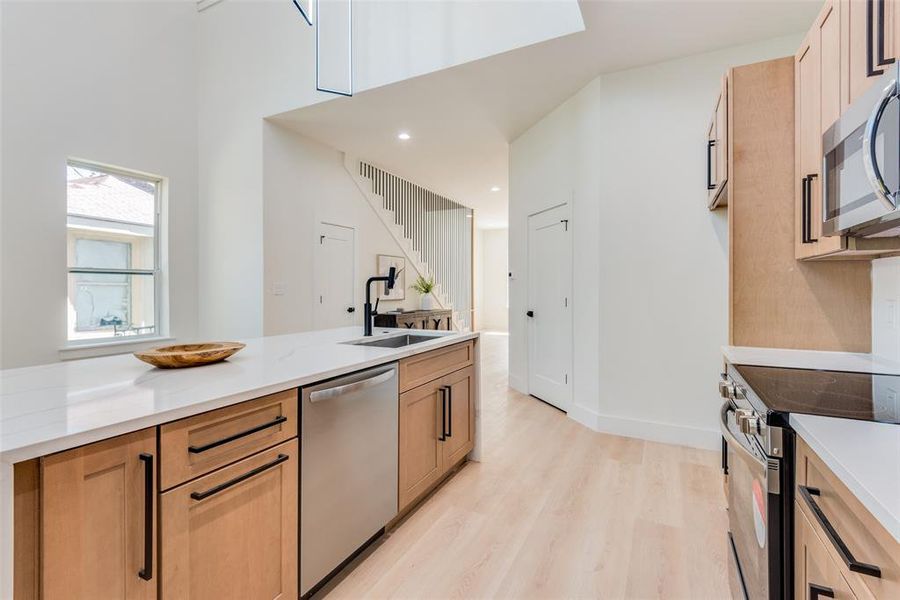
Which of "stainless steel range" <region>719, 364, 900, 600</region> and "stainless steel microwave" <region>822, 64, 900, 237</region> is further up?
"stainless steel microwave" <region>822, 64, 900, 237</region>

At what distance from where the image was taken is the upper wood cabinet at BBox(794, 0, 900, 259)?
4.00ft

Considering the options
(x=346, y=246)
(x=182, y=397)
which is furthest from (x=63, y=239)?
(x=182, y=397)

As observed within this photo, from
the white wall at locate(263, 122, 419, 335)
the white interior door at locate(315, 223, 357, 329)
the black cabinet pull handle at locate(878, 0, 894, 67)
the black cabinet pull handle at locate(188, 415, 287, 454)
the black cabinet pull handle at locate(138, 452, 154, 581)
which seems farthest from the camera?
the white interior door at locate(315, 223, 357, 329)

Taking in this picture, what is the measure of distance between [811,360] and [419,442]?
176cm

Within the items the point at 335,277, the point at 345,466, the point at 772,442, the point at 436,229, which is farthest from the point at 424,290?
the point at 772,442

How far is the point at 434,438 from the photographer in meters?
2.25

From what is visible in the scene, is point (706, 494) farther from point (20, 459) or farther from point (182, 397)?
point (20, 459)

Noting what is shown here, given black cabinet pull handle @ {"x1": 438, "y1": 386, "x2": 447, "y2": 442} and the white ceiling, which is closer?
black cabinet pull handle @ {"x1": 438, "y1": 386, "x2": 447, "y2": 442}

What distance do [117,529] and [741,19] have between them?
386 centimetres

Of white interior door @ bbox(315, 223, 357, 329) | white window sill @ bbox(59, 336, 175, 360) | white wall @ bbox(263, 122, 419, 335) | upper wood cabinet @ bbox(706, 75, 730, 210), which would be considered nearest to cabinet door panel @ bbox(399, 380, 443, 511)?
upper wood cabinet @ bbox(706, 75, 730, 210)

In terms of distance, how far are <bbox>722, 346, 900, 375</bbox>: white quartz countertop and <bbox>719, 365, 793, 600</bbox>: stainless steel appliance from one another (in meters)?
0.42

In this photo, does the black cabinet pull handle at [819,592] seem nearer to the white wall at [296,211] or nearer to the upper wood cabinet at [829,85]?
the upper wood cabinet at [829,85]

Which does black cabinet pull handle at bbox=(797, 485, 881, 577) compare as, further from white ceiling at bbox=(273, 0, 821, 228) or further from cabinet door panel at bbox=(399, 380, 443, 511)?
white ceiling at bbox=(273, 0, 821, 228)

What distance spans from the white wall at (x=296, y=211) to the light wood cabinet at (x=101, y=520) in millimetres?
3598
